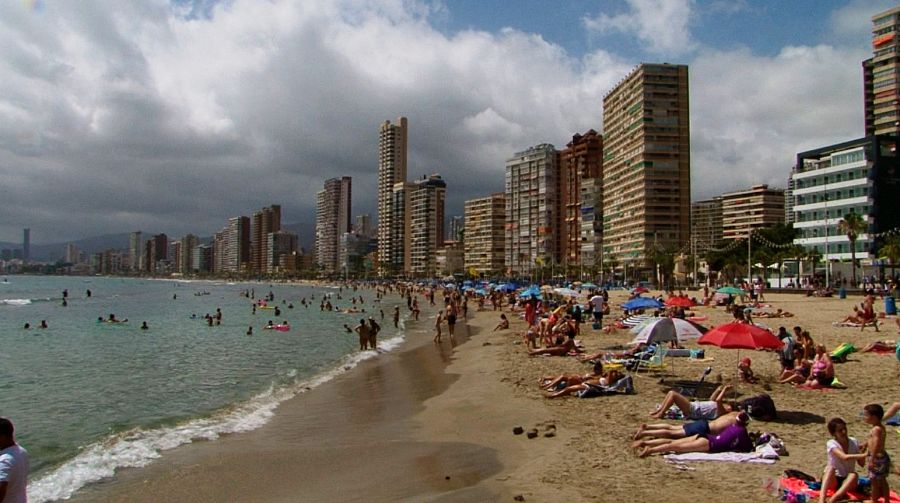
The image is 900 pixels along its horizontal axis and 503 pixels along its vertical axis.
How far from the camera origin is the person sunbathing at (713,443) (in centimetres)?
788

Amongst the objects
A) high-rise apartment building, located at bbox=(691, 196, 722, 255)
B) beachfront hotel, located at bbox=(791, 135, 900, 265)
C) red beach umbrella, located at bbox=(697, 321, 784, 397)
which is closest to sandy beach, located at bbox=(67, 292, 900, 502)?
red beach umbrella, located at bbox=(697, 321, 784, 397)

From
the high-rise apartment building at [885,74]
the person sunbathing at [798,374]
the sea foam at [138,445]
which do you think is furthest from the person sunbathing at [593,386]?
the high-rise apartment building at [885,74]

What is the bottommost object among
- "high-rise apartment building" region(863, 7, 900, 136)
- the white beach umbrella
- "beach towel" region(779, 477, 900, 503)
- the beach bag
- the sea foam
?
the sea foam

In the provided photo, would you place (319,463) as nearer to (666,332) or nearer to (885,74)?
(666,332)

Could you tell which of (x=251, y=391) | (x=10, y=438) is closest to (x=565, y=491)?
(x=10, y=438)

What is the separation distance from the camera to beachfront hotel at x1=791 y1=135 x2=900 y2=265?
58188 millimetres

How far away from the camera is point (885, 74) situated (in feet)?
332

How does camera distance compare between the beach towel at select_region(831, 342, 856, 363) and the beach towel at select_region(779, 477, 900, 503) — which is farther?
the beach towel at select_region(831, 342, 856, 363)

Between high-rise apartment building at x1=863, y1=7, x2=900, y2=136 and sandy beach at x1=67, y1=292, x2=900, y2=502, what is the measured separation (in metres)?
106

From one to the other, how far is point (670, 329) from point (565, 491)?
636cm

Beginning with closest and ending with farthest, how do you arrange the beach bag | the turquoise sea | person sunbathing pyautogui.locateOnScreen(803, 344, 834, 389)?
the beach bag
the turquoise sea
person sunbathing pyautogui.locateOnScreen(803, 344, 834, 389)

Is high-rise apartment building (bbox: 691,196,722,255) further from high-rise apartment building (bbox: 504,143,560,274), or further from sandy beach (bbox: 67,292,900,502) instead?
sandy beach (bbox: 67,292,900,502)

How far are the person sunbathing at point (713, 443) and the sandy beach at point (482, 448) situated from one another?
325mm

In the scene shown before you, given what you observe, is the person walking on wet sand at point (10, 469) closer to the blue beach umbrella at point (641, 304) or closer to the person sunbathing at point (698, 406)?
the person sunbathing at point (698, 406)
